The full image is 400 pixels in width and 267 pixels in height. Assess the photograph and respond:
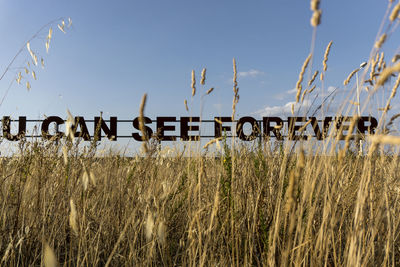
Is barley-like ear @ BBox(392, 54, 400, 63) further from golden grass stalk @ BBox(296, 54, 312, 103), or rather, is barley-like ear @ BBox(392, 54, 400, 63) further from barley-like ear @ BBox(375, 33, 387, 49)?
golden grass stalk @ BBox(296, 54, 312, 103)

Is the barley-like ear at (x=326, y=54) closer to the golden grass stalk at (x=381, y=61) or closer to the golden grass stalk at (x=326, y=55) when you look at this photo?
the golden grass stalk at (x=326, y=55)

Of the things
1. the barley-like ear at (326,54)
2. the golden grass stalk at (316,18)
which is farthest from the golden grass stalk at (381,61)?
the golden grass stalk at (316,18)

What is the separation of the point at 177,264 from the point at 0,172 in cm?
177

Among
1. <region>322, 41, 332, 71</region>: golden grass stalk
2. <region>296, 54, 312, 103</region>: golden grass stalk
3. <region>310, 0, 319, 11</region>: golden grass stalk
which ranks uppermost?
<region>322, 41, 332, 71</region>: golden grass stalk

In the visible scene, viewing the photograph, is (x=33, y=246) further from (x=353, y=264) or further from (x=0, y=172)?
(x=353, y=264)

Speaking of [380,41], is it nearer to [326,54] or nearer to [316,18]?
[316,18]

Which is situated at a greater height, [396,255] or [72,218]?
[72,218]

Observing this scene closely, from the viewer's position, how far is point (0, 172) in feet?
8.57

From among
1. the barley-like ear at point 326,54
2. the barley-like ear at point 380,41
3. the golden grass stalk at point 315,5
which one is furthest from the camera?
the barley-like ear at point 326,54

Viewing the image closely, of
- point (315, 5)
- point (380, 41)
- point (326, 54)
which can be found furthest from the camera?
point (326, 54)

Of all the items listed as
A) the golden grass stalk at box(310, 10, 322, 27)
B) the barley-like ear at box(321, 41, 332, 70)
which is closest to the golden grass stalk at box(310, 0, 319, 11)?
the golden grass stalk at box(310, 10, 322, 27)

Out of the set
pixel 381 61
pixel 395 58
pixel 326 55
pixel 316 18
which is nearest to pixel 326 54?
pixel 326 55

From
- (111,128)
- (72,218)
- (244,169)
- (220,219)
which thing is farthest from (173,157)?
(111,128)

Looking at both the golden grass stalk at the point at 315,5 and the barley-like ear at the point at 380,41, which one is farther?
the barley-like ear at the point at 380,41
